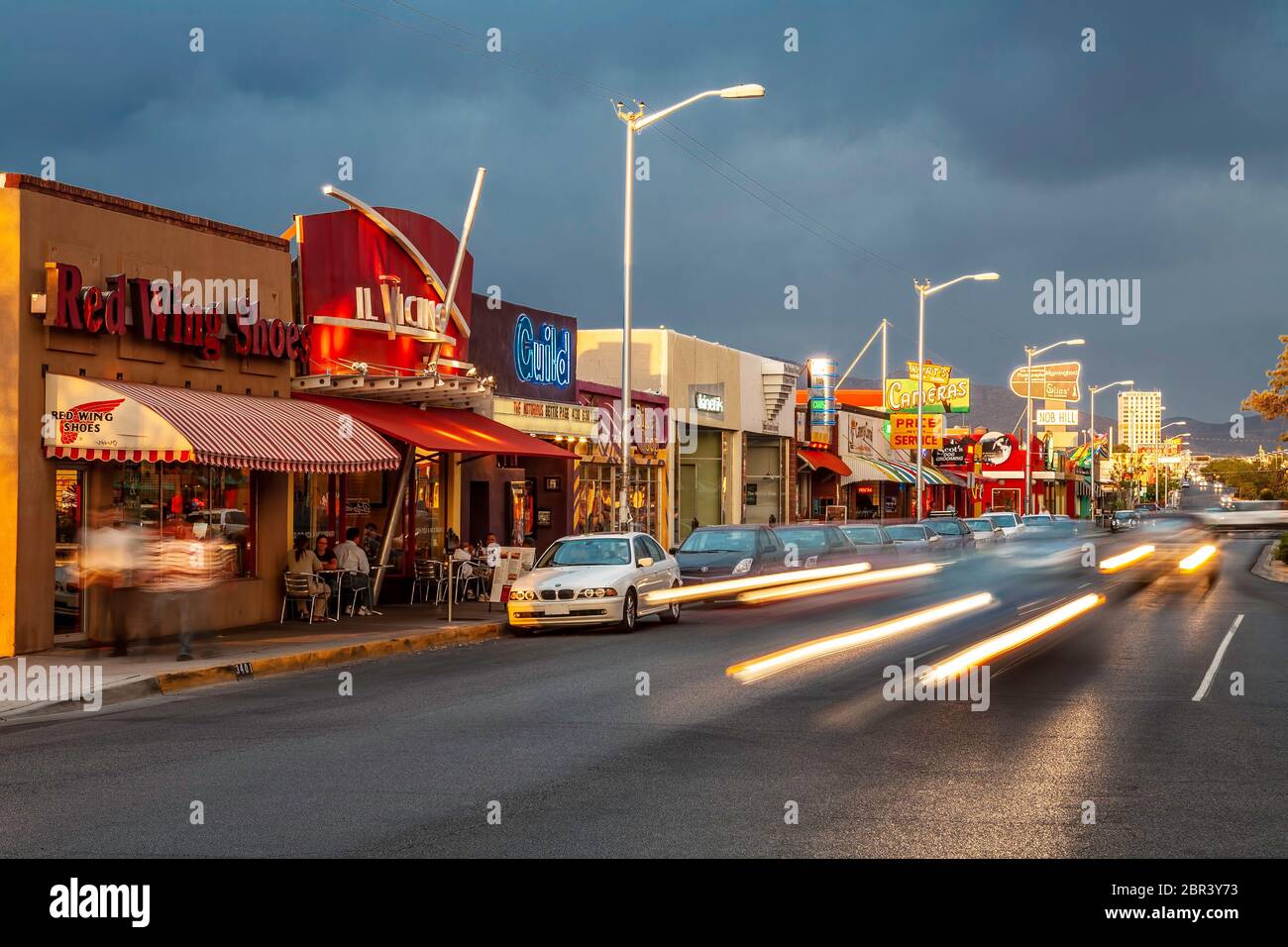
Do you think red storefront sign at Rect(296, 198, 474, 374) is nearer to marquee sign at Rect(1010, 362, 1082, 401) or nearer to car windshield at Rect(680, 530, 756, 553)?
car windshield at Rect(680, 530, 756, 553)

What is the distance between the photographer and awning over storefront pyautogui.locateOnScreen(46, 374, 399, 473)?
16.8 metres

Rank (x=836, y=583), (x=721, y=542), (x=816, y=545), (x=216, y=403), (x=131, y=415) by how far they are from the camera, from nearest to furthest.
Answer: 1. (x=131, y=415)
2. (x=216, y=403)
3. (x=721, y=542)
4. (x=836, y=583)
5. (x=816, y=545)

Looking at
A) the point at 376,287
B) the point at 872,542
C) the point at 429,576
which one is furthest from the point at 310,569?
the point at 872,542

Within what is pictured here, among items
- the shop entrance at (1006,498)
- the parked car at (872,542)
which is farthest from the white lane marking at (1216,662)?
the shop entrance at (1006,498)

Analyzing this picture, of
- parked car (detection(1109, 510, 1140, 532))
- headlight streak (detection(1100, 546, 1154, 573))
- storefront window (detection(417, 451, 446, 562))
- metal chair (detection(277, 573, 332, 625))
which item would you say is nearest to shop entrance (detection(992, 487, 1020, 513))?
parked car (detection(1109, 510, 1140, 532))

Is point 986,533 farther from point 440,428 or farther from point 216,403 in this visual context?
point 216,403

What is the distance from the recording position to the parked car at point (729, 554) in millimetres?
25312

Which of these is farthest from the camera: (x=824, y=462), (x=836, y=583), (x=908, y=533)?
(x=824, y=462)

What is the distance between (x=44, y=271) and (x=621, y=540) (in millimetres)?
9365

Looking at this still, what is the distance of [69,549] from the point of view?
17.3 meters

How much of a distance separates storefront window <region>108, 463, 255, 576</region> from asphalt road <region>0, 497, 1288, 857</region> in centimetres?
432

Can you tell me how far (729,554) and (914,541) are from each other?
465 inches

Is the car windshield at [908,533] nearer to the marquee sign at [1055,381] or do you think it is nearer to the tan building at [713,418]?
the tan building at [713,418]

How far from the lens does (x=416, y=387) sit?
79.3 ft
